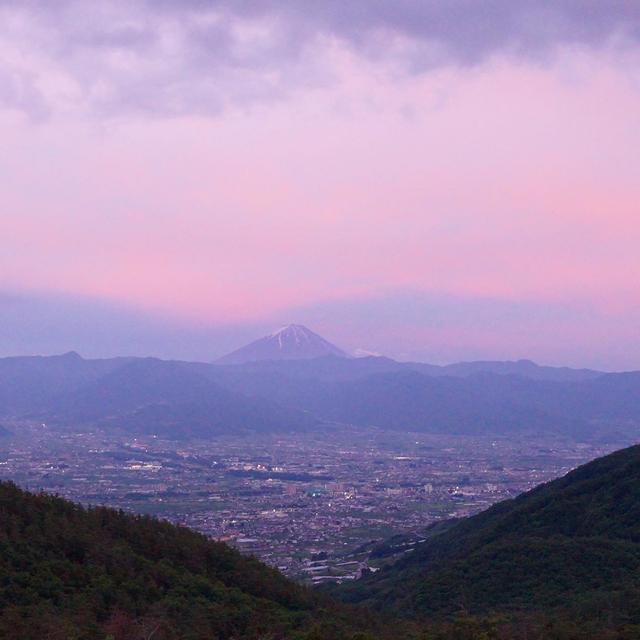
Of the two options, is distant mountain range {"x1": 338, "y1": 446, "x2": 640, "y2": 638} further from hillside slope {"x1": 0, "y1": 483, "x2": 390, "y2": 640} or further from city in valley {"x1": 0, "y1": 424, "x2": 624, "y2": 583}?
city in valley {"x1": 0, "y1": 424, "x2": 624, "y2": 583}

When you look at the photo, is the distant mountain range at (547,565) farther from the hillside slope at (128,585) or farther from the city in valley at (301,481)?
the city in valley at (301,481)

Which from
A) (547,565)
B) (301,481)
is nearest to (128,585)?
(547,565)

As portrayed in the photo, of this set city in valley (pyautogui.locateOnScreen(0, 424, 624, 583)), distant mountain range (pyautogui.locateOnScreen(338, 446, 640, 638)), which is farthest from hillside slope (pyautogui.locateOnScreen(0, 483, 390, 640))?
city in valley (pyautogui.locateOnScreen(0, 424, 624, 583))

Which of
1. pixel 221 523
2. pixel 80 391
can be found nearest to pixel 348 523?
pixel 221 523

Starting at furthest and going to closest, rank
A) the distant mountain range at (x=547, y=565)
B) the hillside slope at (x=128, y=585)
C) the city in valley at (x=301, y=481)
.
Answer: the city in valley at (x=301, y=481), the distant mountain range at (x=547, y=565), the hillside slope at (x=128, y=585)

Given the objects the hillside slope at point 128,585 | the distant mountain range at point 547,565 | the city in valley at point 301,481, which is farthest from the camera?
the city in valley at point 301,481

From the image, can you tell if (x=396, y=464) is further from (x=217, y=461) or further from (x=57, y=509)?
(x=57, y=509)

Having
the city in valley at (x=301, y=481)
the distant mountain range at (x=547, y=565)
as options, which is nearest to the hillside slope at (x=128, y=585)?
the distant mountain range at (x=547, y=565)
